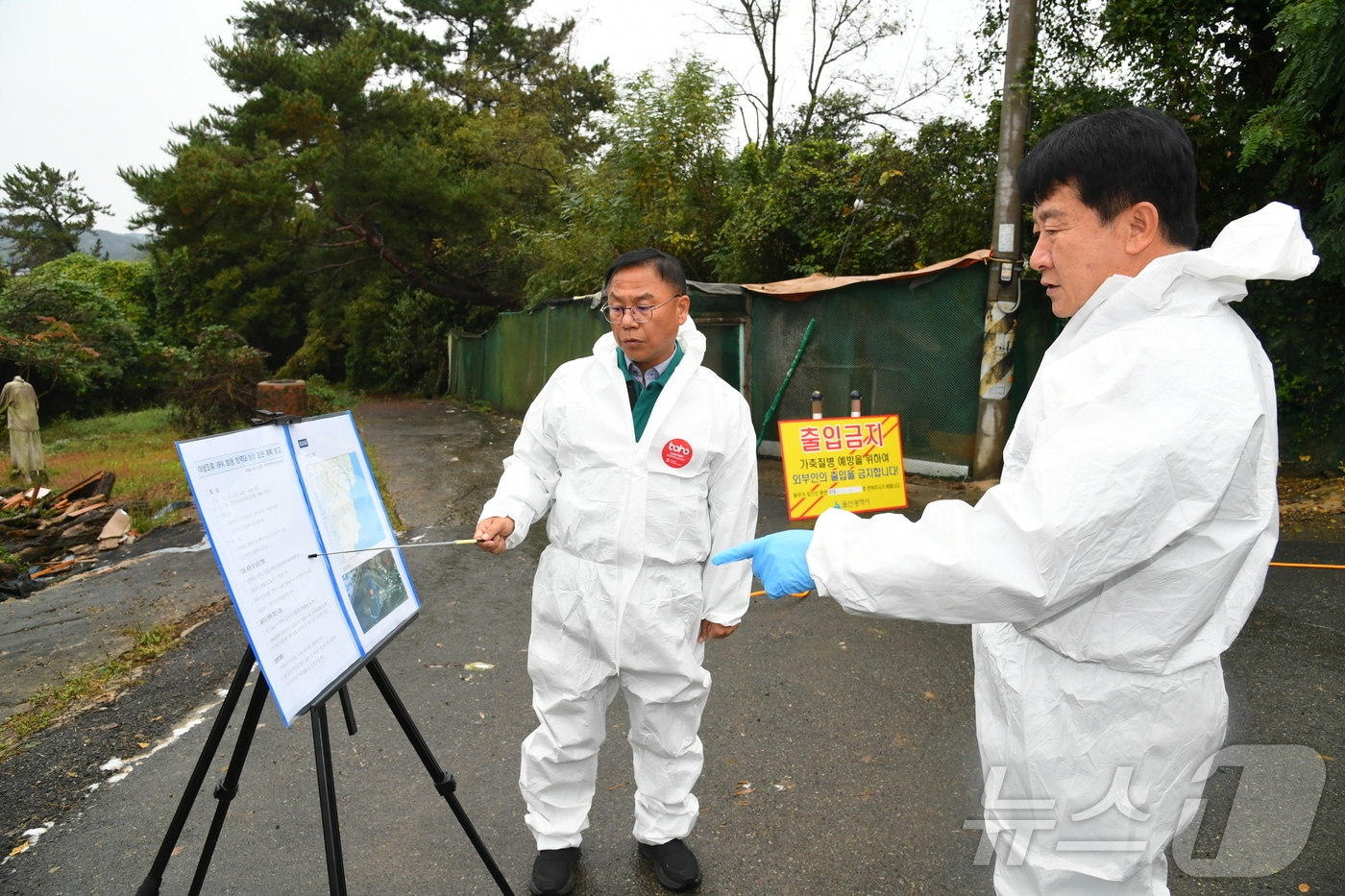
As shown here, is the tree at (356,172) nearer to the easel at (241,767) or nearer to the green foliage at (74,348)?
the green foliage at (74,348)

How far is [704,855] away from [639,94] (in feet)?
44.6

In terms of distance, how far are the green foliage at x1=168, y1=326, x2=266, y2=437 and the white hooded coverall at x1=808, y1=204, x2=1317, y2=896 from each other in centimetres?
1622

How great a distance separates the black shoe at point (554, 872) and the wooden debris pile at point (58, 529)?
6076 mm

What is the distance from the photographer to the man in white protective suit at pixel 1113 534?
1.34 meters

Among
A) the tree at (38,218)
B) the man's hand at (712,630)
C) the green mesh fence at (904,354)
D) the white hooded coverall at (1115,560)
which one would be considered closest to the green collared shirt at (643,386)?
the man's hand at (712,630)

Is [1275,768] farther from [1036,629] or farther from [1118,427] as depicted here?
[1118,427]

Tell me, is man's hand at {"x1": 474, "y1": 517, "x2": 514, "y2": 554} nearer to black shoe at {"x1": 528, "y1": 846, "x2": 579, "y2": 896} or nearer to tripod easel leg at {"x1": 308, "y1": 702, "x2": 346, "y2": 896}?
tripod easel leg at {"x1": 308, "y1": 702, "x2": 346, "y2": 896}

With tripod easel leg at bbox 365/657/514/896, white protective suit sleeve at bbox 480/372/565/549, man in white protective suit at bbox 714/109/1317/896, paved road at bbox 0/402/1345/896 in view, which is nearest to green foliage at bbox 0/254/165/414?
paved road at bbox 0/402/1345/896

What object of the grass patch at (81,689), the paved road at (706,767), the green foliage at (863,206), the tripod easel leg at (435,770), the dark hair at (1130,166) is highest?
the green foliage at (863,206)

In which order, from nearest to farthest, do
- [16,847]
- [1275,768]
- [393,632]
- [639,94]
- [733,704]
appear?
[393,632]
[16,847]
[1275,768]
[733,704]
[639,94]

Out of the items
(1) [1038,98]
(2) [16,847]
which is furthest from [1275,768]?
(1) [1038,98]

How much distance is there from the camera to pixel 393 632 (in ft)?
8.23

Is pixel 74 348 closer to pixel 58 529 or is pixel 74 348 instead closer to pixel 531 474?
pixel 58 529

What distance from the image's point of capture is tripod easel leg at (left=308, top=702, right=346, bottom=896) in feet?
6.34
